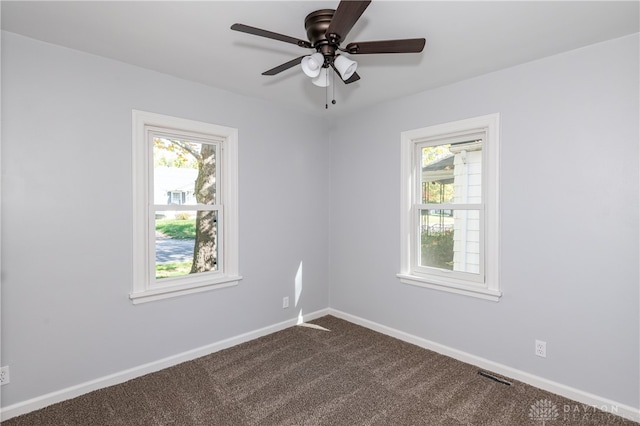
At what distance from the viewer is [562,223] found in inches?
96.0

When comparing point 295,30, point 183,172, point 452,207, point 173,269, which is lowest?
point 173,269

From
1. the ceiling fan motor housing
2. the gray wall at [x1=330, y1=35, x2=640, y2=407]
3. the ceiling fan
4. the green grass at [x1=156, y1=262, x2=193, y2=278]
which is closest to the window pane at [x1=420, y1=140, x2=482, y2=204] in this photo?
the gray wall at [x1=330, y1=35, x2=640, y2=407]

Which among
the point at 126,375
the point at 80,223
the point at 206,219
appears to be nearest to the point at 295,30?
the point at 206,219

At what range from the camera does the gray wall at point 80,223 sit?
2.19m

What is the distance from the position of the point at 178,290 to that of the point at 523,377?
293 cm

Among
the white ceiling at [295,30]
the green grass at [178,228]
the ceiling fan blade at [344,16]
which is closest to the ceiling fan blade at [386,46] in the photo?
the ceiling fan blade at [344,16]

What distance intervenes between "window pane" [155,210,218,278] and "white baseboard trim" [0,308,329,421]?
28.4 inches

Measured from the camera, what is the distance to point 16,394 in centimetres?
219

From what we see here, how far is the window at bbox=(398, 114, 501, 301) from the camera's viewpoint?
2.80 metres

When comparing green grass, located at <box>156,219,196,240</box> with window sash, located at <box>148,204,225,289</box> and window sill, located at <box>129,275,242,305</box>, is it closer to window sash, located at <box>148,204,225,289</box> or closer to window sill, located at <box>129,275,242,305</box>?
window sash, located at <box>148,204,225,289</box>

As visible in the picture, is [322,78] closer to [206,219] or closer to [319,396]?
[206,219]

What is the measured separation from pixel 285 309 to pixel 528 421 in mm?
2386

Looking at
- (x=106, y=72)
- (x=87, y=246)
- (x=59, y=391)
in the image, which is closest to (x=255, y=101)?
(x=106, y=72)

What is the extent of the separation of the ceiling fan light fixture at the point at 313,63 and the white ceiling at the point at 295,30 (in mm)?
271
